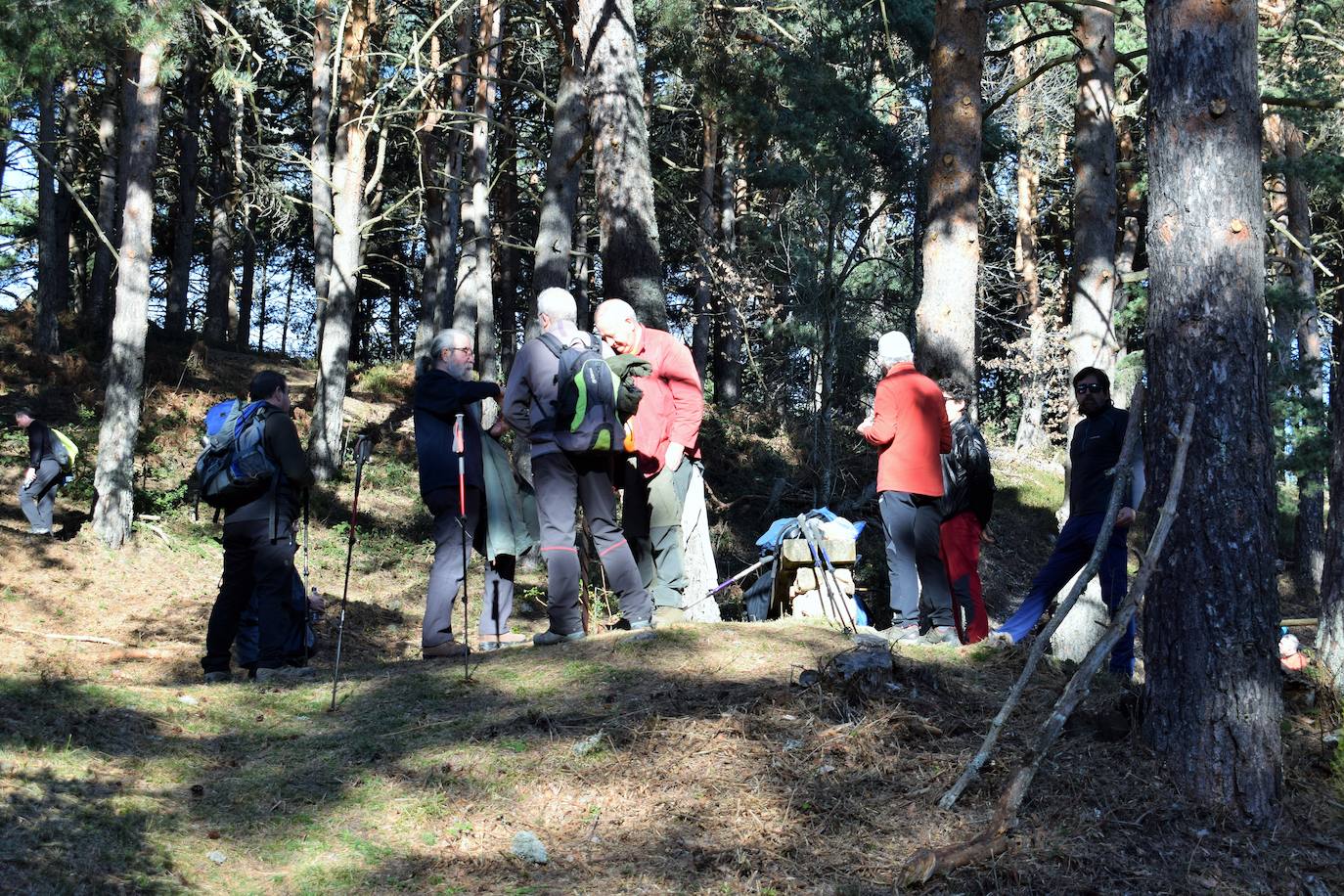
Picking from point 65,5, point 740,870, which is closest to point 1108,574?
point 740,870

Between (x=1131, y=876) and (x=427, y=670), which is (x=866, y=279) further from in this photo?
(x=1131, y=876)

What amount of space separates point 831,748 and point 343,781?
2.05 meters

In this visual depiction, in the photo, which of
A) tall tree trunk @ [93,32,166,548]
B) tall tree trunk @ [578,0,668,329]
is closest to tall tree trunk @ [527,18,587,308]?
tall tree trunk @ [578,0,668,329]

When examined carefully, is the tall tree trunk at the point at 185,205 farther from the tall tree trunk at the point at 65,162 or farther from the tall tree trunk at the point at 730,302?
the tall tree trunk at the point at 730,302

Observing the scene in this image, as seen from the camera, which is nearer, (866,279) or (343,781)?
(343,781)

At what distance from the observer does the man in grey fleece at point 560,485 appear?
21.1 ft

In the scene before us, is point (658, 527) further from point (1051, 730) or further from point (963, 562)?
point (1051, 730)

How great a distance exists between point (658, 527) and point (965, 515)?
2.26 meters

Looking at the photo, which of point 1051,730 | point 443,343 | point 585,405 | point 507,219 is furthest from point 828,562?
point 507,219

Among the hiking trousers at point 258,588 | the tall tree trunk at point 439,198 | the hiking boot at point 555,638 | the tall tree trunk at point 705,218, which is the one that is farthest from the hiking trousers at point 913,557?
the tall tree trunk at point 705,218

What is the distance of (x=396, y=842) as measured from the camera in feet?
13.7

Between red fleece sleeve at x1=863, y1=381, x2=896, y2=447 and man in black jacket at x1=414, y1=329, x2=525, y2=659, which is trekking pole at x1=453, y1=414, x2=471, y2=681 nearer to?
man in black jacket at x1=414, y1=329, x2=525, y2=659

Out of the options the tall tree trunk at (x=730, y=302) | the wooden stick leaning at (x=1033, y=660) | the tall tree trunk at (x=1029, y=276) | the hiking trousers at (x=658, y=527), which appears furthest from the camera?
the tall tree trunk at (x=1029, y=276)

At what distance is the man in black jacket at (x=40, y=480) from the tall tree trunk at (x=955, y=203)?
10.6 metres
